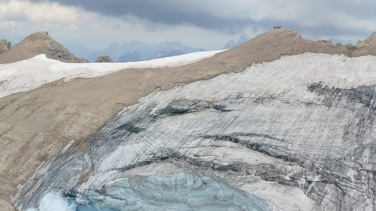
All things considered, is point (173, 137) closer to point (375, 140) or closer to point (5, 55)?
point (375, 140)

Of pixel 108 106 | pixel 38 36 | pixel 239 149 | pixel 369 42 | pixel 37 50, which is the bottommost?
pixel 239 149

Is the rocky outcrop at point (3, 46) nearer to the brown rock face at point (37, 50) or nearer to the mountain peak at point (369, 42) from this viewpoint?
the brown rock face at point (37, 50)

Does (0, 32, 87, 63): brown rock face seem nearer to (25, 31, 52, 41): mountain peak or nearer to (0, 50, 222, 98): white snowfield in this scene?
(25, 31, 52, 41): mountain peak

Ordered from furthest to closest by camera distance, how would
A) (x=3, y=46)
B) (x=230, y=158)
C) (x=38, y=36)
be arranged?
(x=3, y=46) < (x=38, y=36) < (x=230, y=158)

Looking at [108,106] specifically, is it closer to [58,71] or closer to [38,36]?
[58,71]

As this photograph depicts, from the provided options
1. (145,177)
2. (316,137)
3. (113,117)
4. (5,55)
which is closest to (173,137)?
(145,177)

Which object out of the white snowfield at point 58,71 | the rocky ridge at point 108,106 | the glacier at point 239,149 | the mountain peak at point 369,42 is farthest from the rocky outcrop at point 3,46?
the mountain peak at point 369,42

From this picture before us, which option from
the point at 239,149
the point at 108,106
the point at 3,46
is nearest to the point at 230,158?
the point at 239,149
